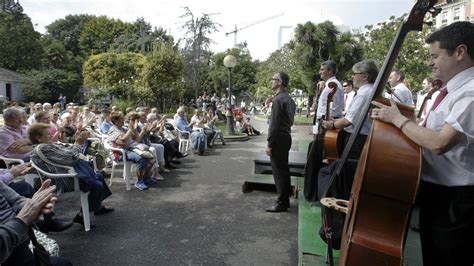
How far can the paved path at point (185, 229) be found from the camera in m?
3.61

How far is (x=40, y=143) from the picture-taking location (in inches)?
168

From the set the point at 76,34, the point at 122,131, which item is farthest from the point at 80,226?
the point at 76,34

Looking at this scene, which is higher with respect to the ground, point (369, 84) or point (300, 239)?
point (369, 84)

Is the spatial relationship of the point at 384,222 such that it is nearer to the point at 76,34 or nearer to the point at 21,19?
the point at 21,19

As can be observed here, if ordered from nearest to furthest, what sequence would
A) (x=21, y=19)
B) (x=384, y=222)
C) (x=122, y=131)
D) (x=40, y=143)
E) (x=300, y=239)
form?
1. (x=384, y=222)
2. (x=300, y=239)
3. (x=40, y=143)
4. (x=122, y=131)
5. (x=21, y=19)

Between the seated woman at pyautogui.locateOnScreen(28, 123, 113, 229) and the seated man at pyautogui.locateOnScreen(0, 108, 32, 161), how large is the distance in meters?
0.85

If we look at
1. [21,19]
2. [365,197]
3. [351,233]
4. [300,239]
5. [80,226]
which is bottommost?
[80,226]

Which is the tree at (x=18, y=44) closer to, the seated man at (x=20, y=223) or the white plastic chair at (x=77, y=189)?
the white plastic chair at (x=77, y=189)

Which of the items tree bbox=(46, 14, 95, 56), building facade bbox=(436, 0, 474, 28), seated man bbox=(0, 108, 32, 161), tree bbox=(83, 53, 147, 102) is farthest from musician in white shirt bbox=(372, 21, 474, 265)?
tree bbox=(46, 14, 95, 56)

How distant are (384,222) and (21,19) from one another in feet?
171

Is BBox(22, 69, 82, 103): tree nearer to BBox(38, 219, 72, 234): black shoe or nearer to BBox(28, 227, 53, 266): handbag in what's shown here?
BBox(38, 219, 72, 234): black shoe

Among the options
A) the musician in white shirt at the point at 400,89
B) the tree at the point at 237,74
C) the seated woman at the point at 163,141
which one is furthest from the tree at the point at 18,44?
the musician in white shirt at the point at 400,89

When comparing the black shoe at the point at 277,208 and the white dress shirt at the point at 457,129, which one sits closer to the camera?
the white dress shirt at the point at 457,129

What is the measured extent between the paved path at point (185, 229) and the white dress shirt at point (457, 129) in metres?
2.09
